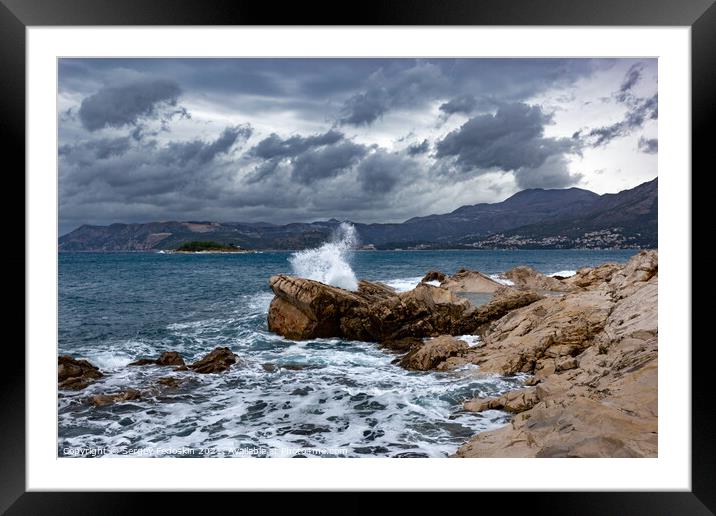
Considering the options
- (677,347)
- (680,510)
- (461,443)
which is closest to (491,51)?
(677,347)

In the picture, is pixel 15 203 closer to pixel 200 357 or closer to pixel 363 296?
pixel 200 357

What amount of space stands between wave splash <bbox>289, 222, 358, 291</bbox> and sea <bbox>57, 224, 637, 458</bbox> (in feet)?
0.08

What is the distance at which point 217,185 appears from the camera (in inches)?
186

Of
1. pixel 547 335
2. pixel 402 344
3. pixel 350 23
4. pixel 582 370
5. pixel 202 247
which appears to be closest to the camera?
pixel 350 23

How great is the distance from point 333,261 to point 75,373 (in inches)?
144

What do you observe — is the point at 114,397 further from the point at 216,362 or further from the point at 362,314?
the point at 362,314

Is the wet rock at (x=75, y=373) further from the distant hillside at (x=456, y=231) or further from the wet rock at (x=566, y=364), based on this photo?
the wet rock at (x=566, y=364)

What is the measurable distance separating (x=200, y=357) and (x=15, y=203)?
248cm

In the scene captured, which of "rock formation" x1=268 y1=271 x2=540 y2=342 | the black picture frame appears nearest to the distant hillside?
"rock formation" x1=268 y1=271 x2=540 y2=342

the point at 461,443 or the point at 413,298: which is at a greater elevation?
the point at 413,298

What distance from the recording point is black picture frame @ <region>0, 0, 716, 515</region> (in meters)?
2.07

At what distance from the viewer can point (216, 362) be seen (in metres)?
3.91

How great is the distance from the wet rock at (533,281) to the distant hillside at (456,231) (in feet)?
1.86

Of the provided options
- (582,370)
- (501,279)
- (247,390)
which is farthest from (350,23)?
(501,279)
